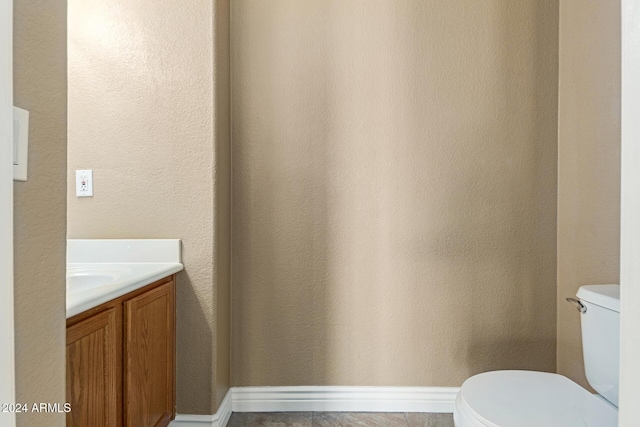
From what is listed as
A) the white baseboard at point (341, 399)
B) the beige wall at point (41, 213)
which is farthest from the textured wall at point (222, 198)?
the beige wall at point (41, 213)

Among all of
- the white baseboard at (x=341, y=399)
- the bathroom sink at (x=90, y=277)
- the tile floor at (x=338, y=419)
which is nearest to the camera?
the bathroom sink at (x=90, y=277)

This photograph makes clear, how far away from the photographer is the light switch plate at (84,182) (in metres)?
1.66

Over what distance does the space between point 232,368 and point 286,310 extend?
400mm

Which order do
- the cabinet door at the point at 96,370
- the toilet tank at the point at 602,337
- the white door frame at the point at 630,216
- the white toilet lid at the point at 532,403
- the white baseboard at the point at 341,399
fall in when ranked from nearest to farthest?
the white door frame at the point at 630,216 < the cabinet door at the point at 96,370 < the white toilet lid at the point at 532,403 < the toilet tank at the point at 602,337 < the white baseboard at the point at 341,399

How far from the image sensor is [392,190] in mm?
1871

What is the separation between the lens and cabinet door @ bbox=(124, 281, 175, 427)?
4.07 ft

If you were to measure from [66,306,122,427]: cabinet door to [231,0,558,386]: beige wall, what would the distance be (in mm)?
758

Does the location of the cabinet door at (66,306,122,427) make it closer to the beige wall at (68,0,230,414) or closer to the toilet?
the beige wall at (68,0,230,414)

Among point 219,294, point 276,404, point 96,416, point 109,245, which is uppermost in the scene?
point 109,245

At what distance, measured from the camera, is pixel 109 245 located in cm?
161

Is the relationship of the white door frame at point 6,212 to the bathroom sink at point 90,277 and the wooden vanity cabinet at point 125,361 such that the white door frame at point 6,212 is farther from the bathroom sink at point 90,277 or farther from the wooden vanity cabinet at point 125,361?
the bathroom sink at point 90,277

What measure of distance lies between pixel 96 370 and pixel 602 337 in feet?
5.15

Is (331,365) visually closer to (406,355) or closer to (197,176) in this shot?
(406,355)

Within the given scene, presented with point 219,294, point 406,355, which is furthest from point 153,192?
point 406,355
